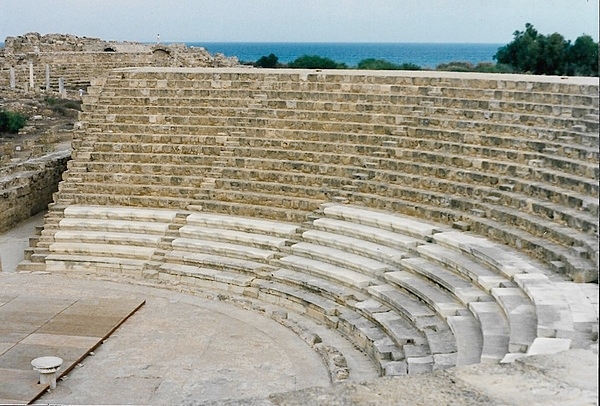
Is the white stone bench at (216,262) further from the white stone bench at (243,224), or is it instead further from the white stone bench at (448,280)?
the white stone bench at (448,280)

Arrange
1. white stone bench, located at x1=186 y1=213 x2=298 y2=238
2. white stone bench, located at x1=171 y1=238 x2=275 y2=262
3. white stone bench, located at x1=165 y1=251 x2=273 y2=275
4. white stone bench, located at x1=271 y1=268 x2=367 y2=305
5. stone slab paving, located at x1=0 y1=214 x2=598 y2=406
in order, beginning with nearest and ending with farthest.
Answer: stone slab paving, located at x1=0 y1=214 x2=598 y2=406, white stone bench, located at x1=271 y1=268 x2=367 y2=305, white stone bench, located at x1=165 y1=251 x2=273 y2=275, white stone bench, located at x1=171 y1=238 x2=275 y2=262, white stone bench, located at x1=186 y1=213 x2=298 y2=238

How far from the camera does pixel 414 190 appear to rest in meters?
13.4

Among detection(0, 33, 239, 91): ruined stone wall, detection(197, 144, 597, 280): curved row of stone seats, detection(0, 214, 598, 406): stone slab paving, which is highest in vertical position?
detection(0, 33, 239, 91): ruined stone wall

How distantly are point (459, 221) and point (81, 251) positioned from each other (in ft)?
22.1

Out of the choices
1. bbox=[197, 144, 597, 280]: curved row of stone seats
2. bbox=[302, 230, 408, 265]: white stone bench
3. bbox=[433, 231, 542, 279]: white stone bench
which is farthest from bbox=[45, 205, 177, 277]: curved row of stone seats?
bbox=[433, 231, 542, 279]: white stone bench

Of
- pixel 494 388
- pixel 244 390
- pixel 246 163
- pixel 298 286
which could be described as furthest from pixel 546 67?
pixel 494 388

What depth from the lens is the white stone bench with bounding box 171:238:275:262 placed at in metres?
13.5

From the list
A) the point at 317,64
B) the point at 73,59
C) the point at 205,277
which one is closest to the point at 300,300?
the point at 205,277

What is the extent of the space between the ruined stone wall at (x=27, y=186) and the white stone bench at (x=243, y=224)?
4.61m

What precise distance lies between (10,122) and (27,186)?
10468 millimetres

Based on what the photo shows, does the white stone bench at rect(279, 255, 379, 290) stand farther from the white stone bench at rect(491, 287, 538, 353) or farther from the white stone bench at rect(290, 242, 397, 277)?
the white stone bench at rect(491, 287, 538, 353)

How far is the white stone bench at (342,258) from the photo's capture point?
1189 centimetres

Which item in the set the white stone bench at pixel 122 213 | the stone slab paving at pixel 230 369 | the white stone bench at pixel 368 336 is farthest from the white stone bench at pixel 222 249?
the white stone bench at pixel 368 336

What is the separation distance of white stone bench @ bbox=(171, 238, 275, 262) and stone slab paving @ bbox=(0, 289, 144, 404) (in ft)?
6.27
